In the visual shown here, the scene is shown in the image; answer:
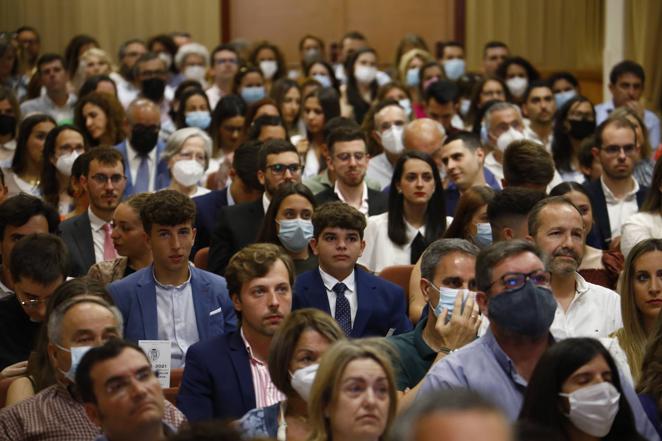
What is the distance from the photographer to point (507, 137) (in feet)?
28.2

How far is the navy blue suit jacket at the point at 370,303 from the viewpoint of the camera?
5.59m

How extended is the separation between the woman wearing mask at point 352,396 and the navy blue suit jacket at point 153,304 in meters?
1.67

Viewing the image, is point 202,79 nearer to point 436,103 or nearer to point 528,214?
point 436,103

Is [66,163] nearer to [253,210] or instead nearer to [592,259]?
[253,210]

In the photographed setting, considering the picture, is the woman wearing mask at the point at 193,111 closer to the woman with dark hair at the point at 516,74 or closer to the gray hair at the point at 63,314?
the woman with dark hair at the point at 516,74

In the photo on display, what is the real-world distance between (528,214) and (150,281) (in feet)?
5.37

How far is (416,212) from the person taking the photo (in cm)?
682

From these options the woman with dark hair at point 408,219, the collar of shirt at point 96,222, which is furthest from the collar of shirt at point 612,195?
the collar of shirt at point 96,222

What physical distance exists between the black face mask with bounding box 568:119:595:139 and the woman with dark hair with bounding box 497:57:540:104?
2178mm

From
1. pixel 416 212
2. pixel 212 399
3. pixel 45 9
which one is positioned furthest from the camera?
pixel 45 9

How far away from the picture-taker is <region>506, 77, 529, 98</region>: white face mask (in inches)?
437

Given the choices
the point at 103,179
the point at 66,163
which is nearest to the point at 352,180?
the point at 103,179

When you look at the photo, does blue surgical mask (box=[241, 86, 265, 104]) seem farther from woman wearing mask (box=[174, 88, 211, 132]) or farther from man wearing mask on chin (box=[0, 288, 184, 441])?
man wearing mask on chin (box=[0, 288, 184, 441])

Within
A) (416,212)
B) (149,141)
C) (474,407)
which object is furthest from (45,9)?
(474,407)
